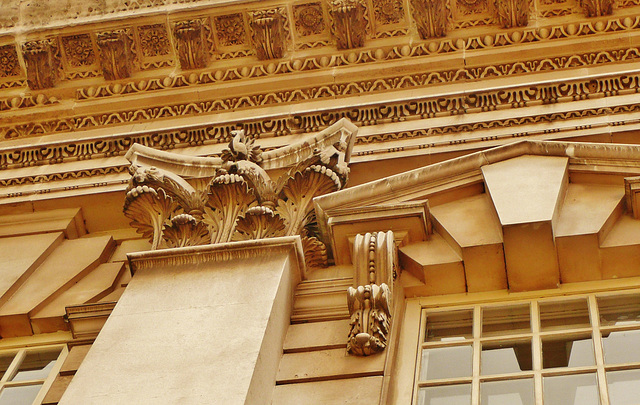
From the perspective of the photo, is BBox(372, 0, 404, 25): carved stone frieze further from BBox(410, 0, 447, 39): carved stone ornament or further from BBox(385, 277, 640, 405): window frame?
BBox(385, 277, 640, 405): window frame

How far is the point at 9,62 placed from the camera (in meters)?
17.0

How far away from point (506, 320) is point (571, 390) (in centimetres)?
140

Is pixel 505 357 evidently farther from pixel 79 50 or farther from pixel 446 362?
pixel 79 50

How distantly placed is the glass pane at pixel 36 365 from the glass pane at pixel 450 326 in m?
3.70

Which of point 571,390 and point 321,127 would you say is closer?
point 571,390

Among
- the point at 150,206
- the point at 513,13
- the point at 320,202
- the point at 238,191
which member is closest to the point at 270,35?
the point at 513,13

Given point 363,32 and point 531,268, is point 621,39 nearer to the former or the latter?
point 363,32

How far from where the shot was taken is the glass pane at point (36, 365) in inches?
459

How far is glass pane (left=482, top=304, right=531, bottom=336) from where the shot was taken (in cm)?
1047

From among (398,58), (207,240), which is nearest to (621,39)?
(398,58)

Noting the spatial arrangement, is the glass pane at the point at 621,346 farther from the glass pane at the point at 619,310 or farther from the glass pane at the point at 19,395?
the glass pane at the point at 19,395

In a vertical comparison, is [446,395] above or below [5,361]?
below

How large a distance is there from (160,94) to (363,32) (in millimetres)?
2804

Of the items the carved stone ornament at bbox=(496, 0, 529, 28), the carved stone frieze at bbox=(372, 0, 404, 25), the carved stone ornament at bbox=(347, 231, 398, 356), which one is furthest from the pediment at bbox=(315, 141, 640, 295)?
the carved stone frieze at bbox=(372, 0, 404, 25)
